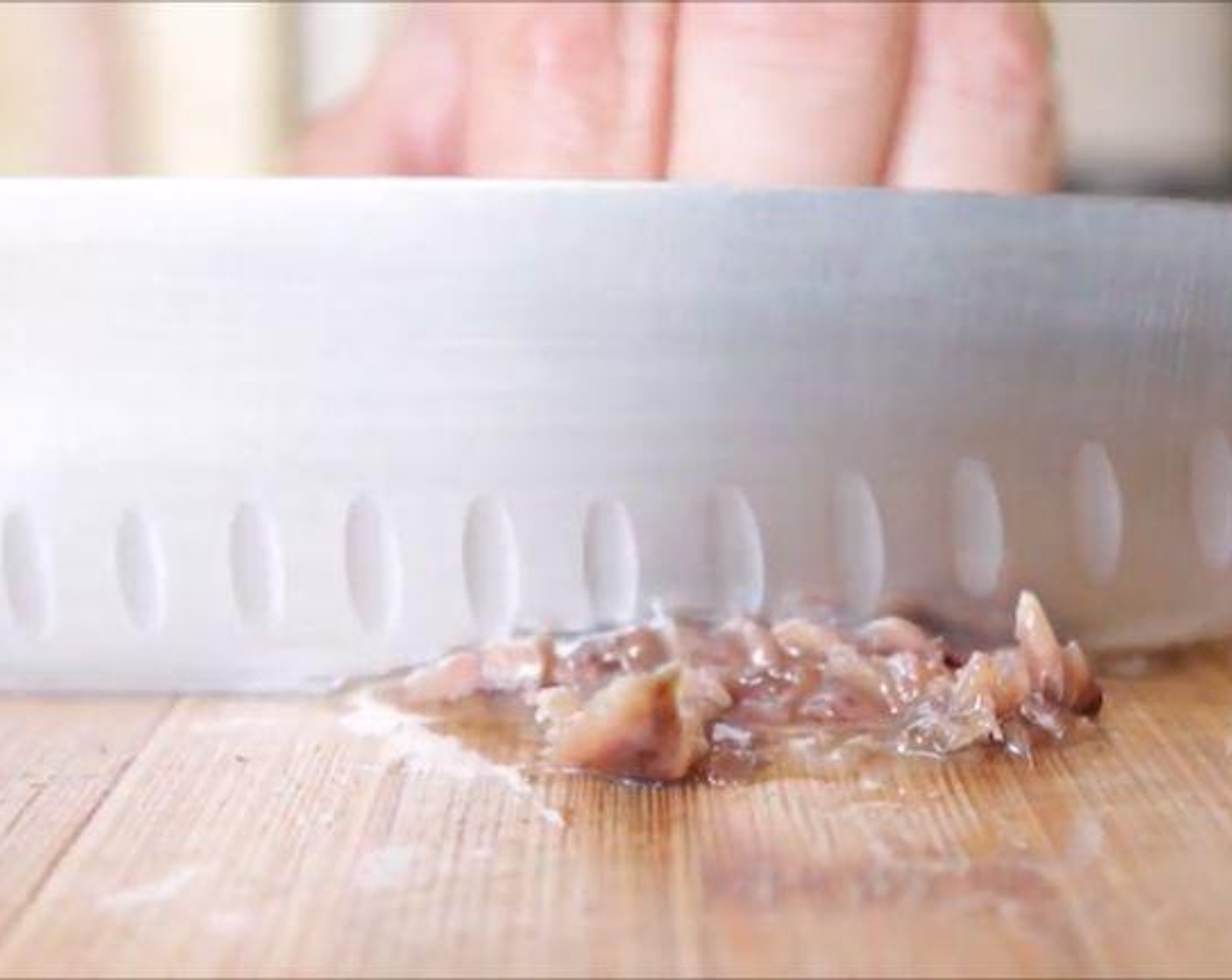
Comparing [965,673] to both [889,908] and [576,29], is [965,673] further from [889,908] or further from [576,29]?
[576,29]

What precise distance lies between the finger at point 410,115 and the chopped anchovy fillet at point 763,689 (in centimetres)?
54

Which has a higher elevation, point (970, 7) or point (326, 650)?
point (970, 7)

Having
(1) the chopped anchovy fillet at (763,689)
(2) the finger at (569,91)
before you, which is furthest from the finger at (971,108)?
(1) the chopped anchovy fillet at (763,689)

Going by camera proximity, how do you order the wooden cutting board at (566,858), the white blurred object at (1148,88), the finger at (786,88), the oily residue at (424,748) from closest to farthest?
the wooden cutting board at (566,858)
the oily residue at (424,748)
the finger at (786,88)
the white blurred object at (1148,88)

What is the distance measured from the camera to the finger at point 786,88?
3.67 ft

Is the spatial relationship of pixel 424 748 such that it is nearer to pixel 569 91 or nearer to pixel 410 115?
pixel 569 91

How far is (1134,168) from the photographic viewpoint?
202cm

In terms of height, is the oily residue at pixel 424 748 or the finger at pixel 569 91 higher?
the finger at pixel 569 91

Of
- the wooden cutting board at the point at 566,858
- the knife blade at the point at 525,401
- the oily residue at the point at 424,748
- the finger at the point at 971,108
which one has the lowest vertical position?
the oily residue at the point at 424,748

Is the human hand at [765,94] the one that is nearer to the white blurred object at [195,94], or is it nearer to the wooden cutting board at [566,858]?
the wooden cutting board at [566,858]

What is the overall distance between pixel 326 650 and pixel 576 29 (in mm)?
440

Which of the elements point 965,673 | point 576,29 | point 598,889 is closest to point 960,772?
point 965,673

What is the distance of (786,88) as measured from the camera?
3.67 ft

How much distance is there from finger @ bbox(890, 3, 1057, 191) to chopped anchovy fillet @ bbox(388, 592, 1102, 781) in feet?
1.38
